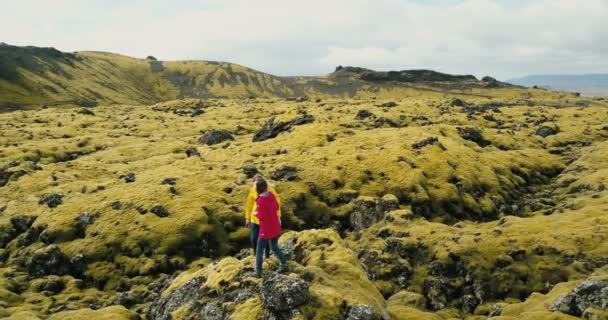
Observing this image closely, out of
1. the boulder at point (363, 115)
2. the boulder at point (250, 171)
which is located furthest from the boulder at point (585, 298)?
the boulder at point (363, 115)

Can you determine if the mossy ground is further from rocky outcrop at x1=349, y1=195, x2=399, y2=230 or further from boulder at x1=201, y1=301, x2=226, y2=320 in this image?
boulder at x1=201, y1=301, x2=226, y2=320

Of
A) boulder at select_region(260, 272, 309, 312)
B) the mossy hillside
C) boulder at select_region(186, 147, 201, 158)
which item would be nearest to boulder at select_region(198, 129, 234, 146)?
boulder at select_region(186, 147, 201, 158)

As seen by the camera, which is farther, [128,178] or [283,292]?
[128,178]

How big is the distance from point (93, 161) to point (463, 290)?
6429cm

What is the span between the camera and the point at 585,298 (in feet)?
96.3

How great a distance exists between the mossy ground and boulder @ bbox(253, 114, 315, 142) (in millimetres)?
2929

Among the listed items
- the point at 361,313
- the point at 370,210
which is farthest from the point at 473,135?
the point at 361,313

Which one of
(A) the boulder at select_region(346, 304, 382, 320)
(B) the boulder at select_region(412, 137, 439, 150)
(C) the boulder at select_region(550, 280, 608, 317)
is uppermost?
(B) the boulder at select_region(412, 137, 439, 150)

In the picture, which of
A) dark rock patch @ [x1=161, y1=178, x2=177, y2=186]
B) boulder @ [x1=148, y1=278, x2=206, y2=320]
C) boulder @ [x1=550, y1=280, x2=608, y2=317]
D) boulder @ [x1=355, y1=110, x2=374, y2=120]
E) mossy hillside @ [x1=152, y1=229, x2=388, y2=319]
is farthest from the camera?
boulder @ [x1=355, y1=110, x2=374, y2=120]

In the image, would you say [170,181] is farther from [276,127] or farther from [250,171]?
[276,127]

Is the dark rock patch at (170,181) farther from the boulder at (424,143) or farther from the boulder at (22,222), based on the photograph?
the boulder at (424,143)

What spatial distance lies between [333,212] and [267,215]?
33.8 metres

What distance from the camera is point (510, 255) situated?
42.9 metres

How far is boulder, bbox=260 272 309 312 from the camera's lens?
23.4m
